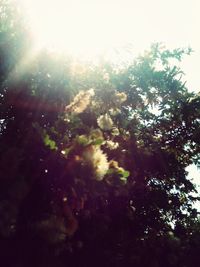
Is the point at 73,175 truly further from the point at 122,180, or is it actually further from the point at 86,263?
the point at 86,263

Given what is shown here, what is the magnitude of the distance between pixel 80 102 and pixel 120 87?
6.76 m

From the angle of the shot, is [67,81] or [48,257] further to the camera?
[67,81]

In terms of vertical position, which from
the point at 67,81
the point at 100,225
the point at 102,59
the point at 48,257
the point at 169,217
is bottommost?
the point at 48,257

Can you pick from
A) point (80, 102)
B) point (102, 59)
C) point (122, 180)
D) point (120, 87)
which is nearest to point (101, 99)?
point (102, 59)

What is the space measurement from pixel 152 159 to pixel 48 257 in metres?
8.01

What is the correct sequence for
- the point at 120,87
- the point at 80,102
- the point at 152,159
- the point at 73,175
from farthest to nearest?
the point at 120,87, the point at 152,159, the point at 80,102, the point at 73,175

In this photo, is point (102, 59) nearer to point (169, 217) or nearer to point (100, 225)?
point (100, 225)

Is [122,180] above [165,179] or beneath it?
beneath

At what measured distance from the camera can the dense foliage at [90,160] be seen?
23.9 feet

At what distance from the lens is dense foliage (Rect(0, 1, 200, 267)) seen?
7.27m

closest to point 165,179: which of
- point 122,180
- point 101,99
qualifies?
point 101,99

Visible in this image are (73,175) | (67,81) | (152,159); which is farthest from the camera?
(152,159)

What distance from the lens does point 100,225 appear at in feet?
36.0

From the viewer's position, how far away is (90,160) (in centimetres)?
704
